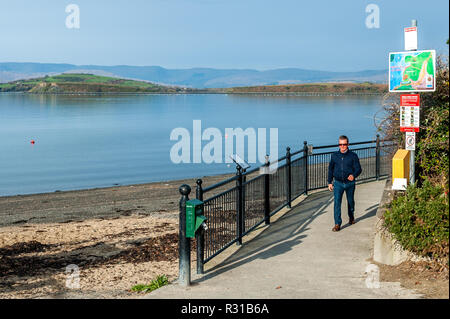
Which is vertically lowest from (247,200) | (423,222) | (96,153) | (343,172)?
(96,153)

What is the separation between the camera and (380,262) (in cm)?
823

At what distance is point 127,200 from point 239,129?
52487mm

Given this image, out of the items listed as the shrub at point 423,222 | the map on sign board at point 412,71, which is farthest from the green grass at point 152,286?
the map on sign board at point 412,71

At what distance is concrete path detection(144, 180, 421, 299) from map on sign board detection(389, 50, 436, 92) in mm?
2765

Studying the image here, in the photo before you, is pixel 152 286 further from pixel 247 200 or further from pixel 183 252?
pixel 247 200

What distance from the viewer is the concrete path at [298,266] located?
23.8 ft

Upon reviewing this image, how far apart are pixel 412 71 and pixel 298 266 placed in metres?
3.65

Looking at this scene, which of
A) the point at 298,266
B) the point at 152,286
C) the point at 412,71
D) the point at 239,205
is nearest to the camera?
the point at 152,286

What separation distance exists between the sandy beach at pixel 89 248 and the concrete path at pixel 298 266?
1159 millimetres

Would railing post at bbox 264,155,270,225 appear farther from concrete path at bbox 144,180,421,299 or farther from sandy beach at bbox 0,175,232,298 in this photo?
sandy beach at bbox 0,175,232,298

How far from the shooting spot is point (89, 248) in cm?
1185

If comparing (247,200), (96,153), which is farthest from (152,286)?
(96,153)

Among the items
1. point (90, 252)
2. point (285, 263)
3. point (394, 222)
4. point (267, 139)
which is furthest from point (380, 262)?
point (267, 139)

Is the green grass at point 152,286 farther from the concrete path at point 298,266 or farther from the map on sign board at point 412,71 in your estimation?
the map on sign board at point 412,71
